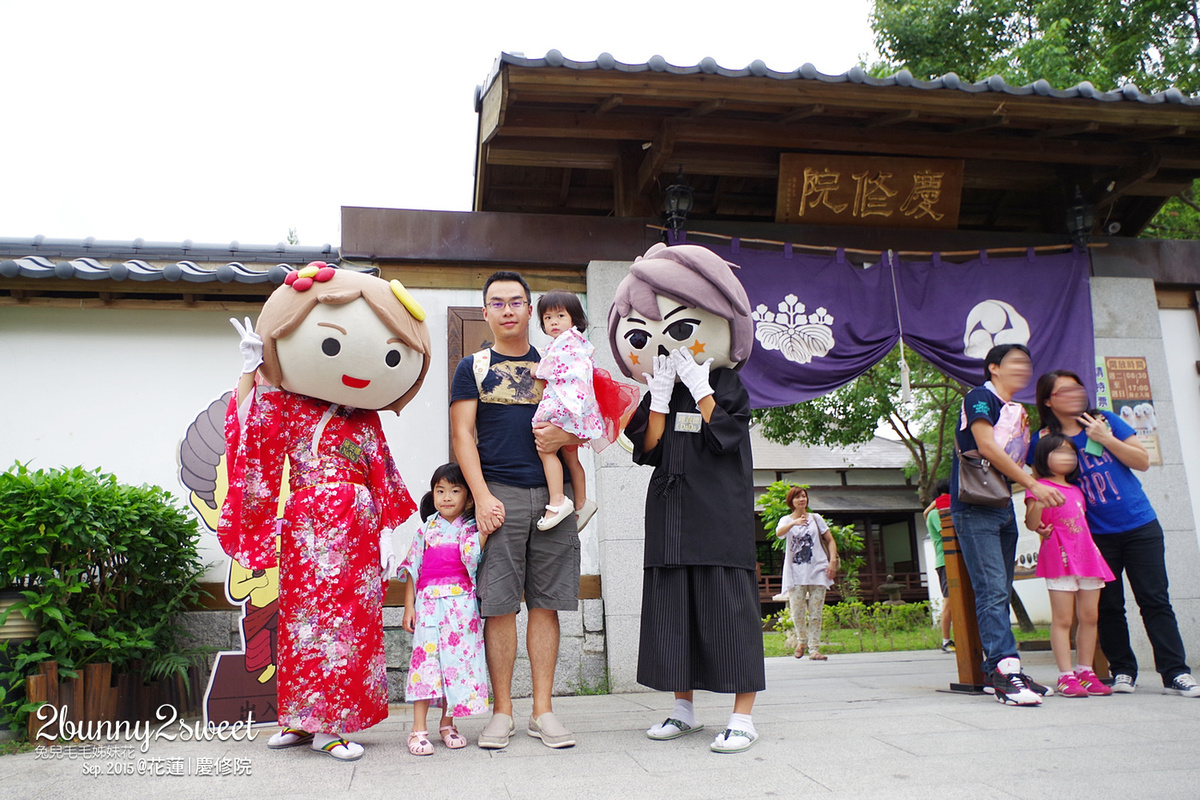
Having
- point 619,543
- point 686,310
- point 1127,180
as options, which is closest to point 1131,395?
point 1127,180

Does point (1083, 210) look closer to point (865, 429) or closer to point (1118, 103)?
point (1118, 103)

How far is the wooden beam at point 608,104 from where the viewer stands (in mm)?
5641

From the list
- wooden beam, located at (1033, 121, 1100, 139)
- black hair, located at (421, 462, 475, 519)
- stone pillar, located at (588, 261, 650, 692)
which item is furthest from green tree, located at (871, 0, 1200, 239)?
black hair, located at (421, 462, 475, 519)

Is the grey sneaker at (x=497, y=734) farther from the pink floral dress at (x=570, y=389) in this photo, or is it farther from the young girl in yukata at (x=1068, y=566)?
the young girl in yukata at (x=1068, y=566)

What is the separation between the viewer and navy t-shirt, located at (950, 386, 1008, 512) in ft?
15.1

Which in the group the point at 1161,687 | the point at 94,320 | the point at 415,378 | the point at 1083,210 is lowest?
the point at 1161,687

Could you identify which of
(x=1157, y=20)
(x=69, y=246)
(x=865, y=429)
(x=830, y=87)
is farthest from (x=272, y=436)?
(x=1157, y=20)

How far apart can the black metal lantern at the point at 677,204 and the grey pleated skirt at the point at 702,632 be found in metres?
3.42

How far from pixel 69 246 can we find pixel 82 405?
3.39 metres

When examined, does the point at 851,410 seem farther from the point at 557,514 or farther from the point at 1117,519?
the point at 557,514

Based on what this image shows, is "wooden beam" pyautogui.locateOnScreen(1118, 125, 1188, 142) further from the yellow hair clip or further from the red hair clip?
the red hair clip

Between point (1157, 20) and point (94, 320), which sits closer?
point (94, 320)

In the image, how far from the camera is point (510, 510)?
3637 mm

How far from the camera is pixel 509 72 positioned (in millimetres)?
5398
